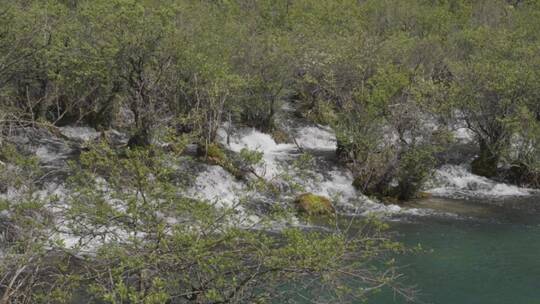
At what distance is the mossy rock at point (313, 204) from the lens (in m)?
26.6

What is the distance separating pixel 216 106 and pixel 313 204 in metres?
9.35

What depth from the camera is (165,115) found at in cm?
3288

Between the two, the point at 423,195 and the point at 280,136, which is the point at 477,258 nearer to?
the point at 423,195

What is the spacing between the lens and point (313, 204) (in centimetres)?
2681

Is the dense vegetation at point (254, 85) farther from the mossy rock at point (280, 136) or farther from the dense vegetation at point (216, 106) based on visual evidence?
the mossy rock at point (280, 136)

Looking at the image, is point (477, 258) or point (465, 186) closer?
point (477, 258)

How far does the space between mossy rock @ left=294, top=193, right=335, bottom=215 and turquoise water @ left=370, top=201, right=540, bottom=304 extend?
3200 millimetres

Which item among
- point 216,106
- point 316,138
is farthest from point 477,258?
point 316,138

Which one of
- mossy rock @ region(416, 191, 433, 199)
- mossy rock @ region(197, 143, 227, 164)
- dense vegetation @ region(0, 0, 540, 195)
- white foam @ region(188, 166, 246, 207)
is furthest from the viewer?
mossy rock @ region(197, 143, 227, 164)

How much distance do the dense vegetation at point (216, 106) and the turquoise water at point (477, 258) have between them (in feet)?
6.16

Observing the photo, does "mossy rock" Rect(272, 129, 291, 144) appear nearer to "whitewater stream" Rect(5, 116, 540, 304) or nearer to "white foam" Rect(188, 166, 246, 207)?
"whitewater stream" Rect(5, 116, 540, 304)

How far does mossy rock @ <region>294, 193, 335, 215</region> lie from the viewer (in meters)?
26.6

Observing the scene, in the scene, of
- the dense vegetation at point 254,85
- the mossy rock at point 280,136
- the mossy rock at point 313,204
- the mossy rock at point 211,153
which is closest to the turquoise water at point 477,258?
the mossy rock at point 313,204

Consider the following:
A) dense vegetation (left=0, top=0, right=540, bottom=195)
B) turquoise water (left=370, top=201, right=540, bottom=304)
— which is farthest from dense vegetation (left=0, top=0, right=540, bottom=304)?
turquoise water (left=370, top=201, right=540, bottom=304)
